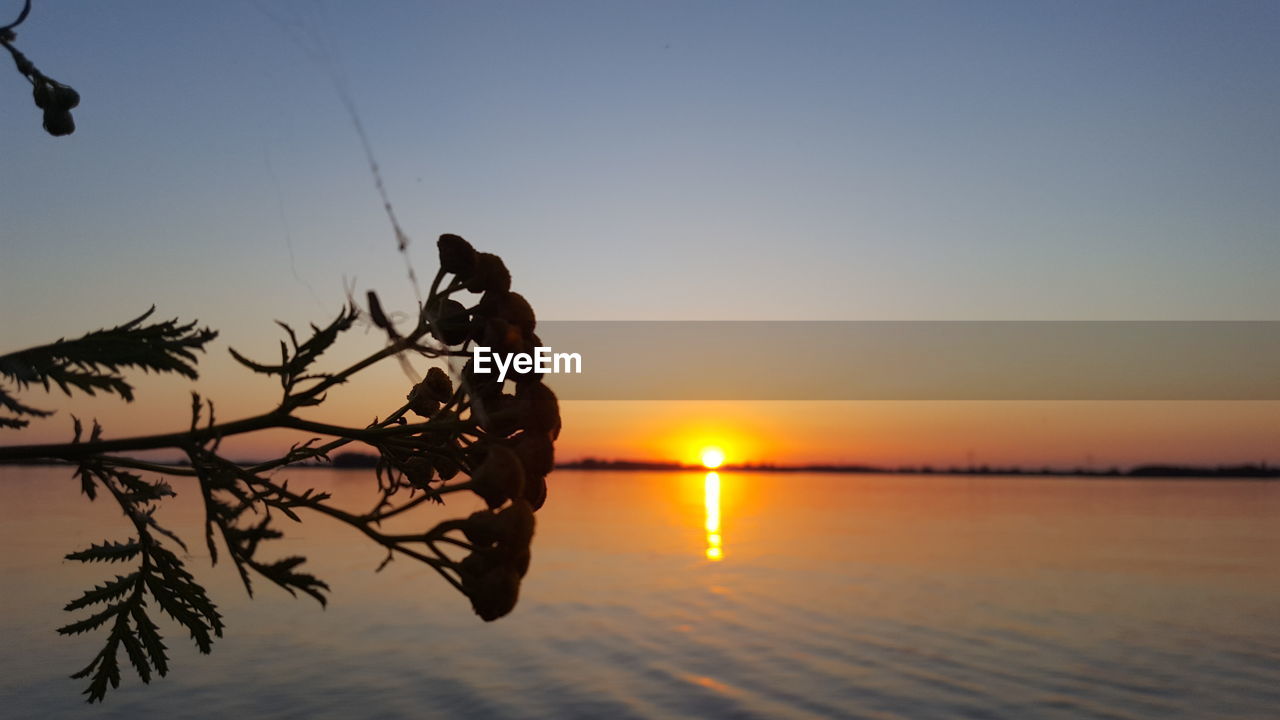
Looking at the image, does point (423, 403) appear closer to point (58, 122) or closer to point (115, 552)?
point (115, 552)

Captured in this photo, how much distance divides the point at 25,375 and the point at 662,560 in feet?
158

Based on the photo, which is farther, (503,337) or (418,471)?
(418,471)

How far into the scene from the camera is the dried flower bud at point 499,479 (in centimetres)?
162

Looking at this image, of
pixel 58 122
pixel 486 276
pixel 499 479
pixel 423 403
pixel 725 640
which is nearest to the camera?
pixel 499 479

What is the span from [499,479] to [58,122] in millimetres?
1682

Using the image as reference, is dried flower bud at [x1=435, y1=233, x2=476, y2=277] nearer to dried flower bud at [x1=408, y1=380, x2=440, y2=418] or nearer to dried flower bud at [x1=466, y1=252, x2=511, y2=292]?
dried flower bud at [x1=466, y1=252, x2=511, y2=292]

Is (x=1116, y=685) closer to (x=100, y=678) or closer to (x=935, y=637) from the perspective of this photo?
(x=935, y=637)

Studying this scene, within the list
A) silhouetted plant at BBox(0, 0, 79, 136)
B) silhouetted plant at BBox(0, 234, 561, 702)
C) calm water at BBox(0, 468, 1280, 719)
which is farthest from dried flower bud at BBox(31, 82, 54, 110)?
calm water at BBox(0, 468, 1280, 719)

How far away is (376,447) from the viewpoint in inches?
74.2

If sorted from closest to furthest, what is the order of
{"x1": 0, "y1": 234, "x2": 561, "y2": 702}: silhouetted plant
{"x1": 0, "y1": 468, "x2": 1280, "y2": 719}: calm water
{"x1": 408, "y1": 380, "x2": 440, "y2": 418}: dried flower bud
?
1. {"x1": 0, "y1": 234, "x2": 561, "y2": 702}: silhouetted plant
2. {"x1": 408, "y1": 380, "x2": 440, "y2": 418}: dried flower bud
3. {"x1": 0, "y1": 468, "x2": 1280, "y2": 719}: calm water

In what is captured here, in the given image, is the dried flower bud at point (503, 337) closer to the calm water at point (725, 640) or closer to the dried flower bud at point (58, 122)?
the dried flower bud at point (58, 122)

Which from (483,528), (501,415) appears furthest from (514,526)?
(501,415)

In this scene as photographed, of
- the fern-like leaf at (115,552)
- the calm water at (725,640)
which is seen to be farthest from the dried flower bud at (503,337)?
the calm water at (725,640)

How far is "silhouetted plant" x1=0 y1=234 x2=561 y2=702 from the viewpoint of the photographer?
1.59 metres
